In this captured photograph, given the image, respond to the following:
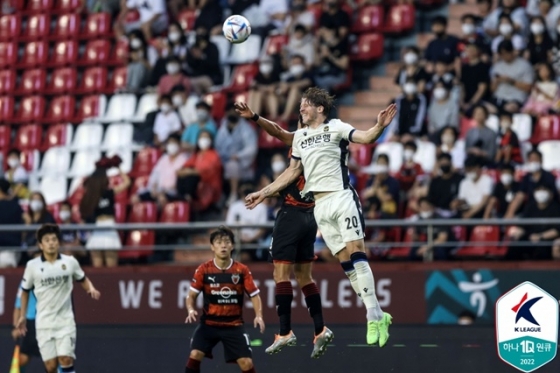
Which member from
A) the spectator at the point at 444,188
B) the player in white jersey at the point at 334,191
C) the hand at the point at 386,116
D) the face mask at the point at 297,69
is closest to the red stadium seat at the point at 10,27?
the face mask at the point at 297,69

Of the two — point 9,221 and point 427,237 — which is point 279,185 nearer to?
point 427,237

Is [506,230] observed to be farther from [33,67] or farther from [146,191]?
[33,67]

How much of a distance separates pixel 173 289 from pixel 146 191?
2.74m

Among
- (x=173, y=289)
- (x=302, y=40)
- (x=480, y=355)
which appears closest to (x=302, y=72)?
(x=302, y=40)

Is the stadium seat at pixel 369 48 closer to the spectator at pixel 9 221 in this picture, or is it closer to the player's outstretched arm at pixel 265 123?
the spectator at pixel 9 221

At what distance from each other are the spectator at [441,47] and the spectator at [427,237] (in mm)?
3124

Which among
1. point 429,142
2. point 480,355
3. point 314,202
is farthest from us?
point 429,142

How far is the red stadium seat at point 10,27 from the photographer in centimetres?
2734

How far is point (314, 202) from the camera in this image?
46.7 feet

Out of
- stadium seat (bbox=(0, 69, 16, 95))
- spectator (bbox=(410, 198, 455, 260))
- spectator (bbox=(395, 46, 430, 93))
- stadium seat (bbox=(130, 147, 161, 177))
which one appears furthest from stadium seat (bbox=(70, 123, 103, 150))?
spectator (bbox=(410, 198, 455, 260))

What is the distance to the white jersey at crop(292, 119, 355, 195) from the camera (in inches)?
543

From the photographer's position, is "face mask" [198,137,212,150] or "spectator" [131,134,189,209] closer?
"face mask" [198,137,212,150]

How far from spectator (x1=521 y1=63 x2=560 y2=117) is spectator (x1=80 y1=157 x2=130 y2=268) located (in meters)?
6.24

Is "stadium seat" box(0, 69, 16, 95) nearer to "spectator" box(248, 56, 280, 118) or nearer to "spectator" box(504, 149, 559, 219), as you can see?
"spectator" box(248, 56, 280, 118)
